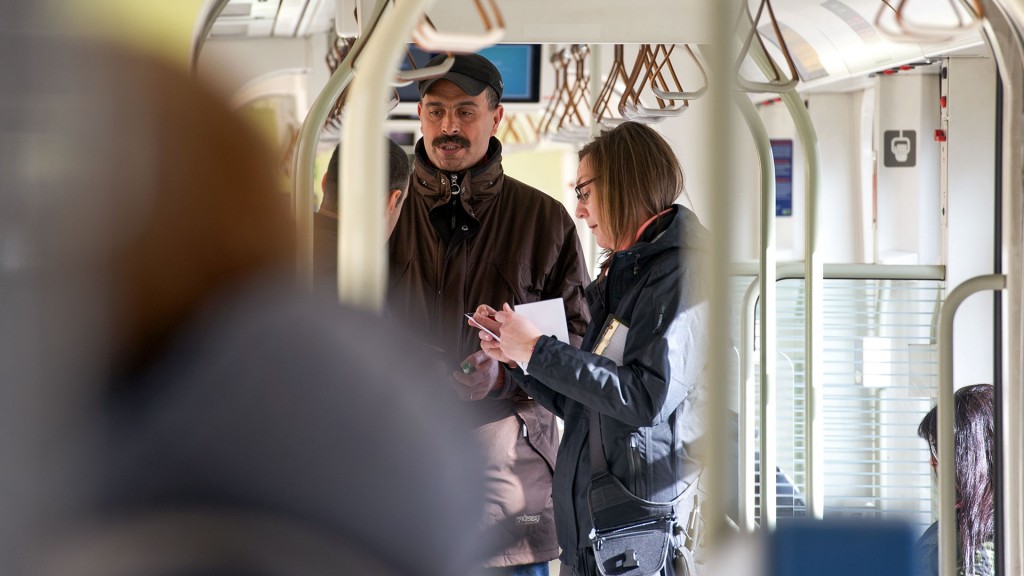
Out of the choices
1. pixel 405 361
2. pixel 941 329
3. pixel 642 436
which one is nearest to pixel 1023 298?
pixel 941 329

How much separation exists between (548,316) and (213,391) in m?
1.73

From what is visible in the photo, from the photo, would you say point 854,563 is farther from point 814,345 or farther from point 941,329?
point 814,345

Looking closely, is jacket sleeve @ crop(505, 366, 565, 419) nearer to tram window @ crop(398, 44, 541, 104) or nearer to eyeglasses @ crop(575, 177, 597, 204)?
eyeglasses @ crop(575, 177, 597, 204)

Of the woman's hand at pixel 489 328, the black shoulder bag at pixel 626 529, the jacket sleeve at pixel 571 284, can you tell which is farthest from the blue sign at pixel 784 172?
the black shoulder bag at pixel 626 529

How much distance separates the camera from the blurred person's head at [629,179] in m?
2.22

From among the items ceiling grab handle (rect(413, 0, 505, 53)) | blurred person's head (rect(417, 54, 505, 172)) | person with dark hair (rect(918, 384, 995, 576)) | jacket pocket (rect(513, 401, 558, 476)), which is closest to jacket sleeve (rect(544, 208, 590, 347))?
jacket pocket (rect(513, 401, 558, 476))

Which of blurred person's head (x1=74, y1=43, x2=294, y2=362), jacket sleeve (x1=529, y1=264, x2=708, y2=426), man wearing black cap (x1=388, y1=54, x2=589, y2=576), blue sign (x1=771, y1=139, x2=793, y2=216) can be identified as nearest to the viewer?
blurred person's head (x1=74, y1=43, x2=294, y2=362)

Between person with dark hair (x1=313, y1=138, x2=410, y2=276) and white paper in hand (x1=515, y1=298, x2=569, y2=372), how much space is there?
0.36 metres

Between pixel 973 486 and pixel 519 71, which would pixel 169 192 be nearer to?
pixel 973 486

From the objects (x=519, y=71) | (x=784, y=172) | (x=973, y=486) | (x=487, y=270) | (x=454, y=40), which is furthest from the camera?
(x=784, y=172)

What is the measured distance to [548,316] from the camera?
7.47ft

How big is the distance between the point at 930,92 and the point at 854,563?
13.5 feet

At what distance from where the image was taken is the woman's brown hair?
7.29 ft

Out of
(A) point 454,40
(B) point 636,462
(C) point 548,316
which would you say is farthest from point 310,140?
(A) point 454,40
